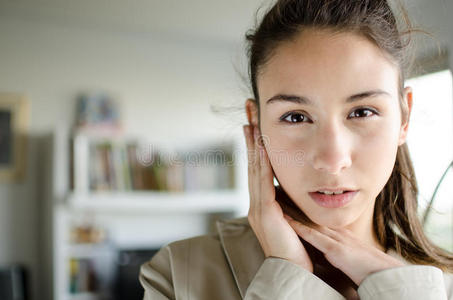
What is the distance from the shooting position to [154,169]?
355cm

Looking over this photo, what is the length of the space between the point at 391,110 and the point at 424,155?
1.69m

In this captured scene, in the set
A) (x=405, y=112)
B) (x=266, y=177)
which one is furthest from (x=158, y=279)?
(x=405, y=112)

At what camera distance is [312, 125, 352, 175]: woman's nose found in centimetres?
69

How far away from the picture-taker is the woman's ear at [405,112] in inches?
31.7

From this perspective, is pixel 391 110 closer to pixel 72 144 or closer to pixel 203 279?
pixel 203 279

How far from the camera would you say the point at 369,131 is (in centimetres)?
72

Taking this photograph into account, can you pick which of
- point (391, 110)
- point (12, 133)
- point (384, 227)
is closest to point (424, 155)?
point (384, 227)

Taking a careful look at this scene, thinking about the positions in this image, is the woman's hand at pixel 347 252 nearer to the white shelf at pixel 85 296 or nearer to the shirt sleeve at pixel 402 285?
the shirt sleeve at pixel 402 285

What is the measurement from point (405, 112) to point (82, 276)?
117 inches

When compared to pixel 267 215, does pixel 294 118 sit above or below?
above

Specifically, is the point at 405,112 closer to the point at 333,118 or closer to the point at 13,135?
the point at 333,118
